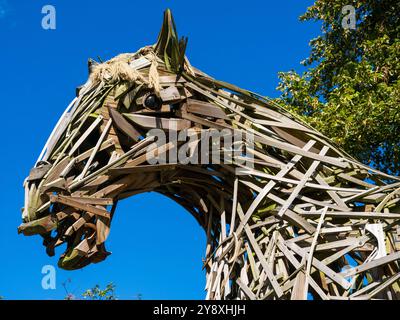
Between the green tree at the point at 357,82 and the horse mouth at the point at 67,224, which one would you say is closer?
the horse mouth at the point at 67,224

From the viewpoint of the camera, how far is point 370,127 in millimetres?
11312

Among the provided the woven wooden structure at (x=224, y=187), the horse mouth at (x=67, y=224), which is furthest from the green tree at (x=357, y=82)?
the horse mouth at (x=67, y=224)

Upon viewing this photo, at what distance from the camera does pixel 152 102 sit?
5.93 metres

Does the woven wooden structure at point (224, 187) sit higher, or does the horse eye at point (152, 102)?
the horse eye at point (152, 102)

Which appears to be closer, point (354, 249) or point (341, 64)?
point (354, 249)

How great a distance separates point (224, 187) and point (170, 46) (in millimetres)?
1415

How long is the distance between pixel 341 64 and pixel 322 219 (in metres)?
8.56

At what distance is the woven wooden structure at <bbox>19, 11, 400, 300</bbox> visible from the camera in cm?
529

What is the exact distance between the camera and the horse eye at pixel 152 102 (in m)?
5.91

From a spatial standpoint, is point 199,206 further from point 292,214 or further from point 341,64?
point 341,64

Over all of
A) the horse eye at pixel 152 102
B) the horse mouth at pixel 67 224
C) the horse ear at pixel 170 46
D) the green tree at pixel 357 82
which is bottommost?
the horse mouth at pixel 67 224

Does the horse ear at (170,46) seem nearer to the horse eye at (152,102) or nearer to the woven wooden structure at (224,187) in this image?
the woven wooden structure at (224,187)
